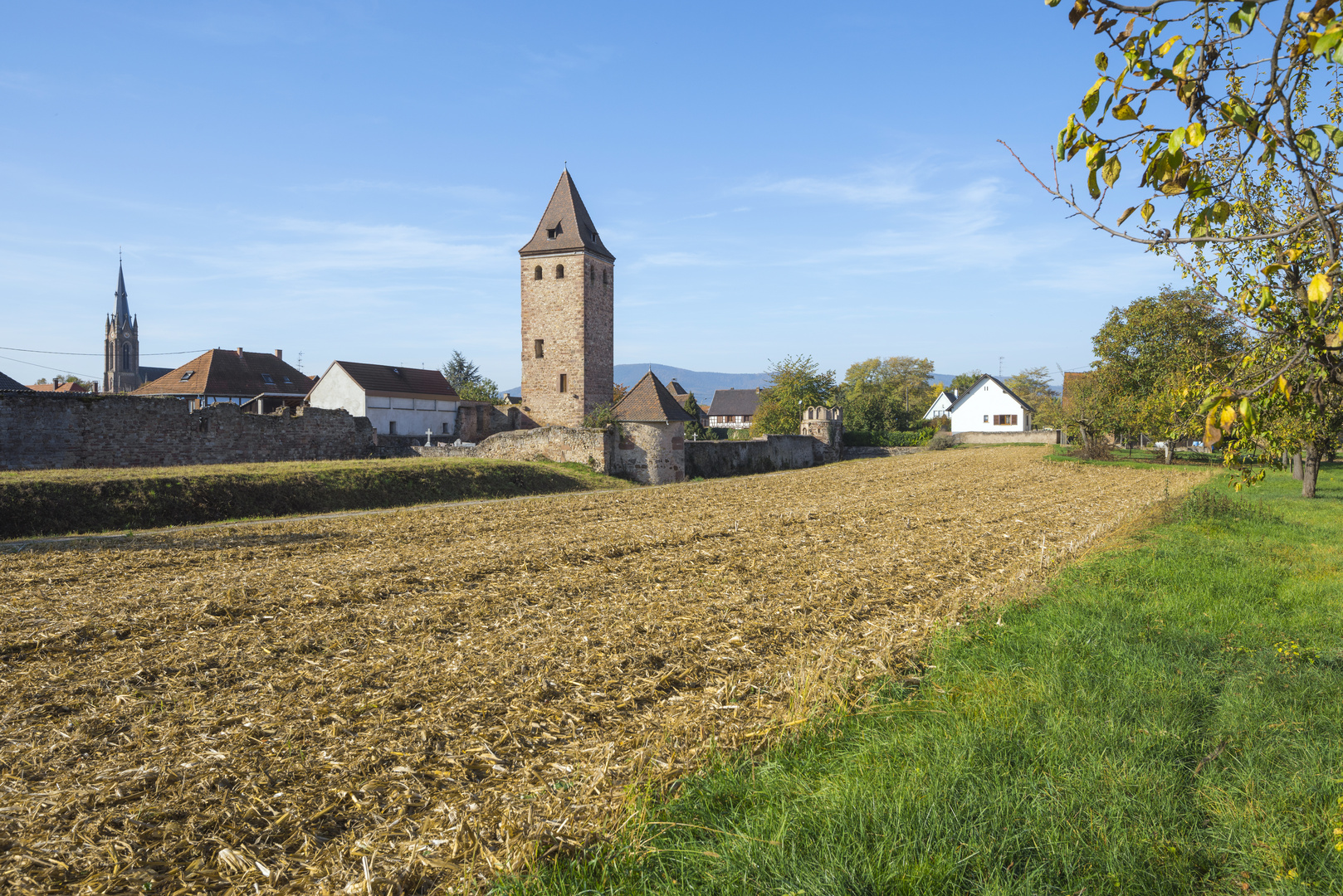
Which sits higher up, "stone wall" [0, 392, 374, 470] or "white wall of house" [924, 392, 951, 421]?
"white wall of house" [924, 392, 951, 421]

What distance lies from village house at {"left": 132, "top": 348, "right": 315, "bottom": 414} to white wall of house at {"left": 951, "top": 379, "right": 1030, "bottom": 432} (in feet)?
191

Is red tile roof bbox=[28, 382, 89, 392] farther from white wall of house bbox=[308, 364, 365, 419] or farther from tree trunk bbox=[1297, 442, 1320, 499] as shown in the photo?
tree trunk bbox=[1297, 442, 1320, 499]

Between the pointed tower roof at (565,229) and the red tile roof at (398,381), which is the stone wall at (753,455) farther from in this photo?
the red tile roof at (398,381)

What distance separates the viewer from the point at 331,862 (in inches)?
134

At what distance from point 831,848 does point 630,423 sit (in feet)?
95.9

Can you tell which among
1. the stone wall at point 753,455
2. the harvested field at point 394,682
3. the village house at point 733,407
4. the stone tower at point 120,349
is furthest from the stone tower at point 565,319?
the stone tower at point 120,349

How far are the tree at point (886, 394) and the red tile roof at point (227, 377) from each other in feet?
143

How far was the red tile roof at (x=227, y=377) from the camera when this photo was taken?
51.7 meters

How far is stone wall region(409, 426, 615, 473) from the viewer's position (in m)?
31.1

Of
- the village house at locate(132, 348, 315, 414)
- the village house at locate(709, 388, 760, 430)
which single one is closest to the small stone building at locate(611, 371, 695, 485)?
the village house at locate(132, 348, 315, 414)

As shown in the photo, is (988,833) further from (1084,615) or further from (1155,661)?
(1084,615)

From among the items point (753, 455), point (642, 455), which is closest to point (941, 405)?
point (753, 455)

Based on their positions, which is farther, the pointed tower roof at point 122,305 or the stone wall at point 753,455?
the pointed tower roof at point 122,305

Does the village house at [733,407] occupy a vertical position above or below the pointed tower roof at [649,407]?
above
